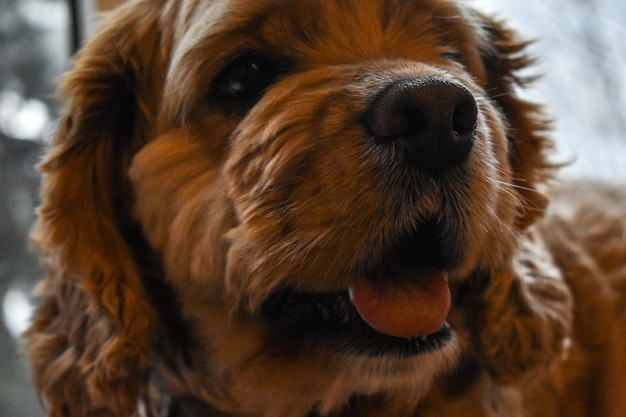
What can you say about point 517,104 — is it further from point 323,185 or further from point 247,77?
point 323,185

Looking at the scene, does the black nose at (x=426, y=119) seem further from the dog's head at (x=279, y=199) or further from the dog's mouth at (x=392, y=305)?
the dog's mouth at (x=392, y=305)

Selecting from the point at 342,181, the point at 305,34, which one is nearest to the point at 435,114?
the point at 342,181

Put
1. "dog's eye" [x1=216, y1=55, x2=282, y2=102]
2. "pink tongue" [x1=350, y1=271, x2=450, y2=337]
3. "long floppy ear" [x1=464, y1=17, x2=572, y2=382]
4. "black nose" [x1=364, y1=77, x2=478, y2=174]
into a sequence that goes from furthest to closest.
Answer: "long floppy ear" [x1=464, y1=17, x2=572, y2=382] < "dog's eye" [x1=216, y1=55, x2=282, y2=102] < "pink tongue" [x1=350, y1=271, x2=450, y2=337] < "black nose" [x1=364, y1=77, x2=478, y2=174]

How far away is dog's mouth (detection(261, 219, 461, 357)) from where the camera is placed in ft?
4.28

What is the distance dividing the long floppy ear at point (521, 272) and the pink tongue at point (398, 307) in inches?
8.1

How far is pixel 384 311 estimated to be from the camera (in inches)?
51.4

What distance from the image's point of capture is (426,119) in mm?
1147

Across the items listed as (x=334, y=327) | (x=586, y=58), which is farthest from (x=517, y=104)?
(x=586, y=58)

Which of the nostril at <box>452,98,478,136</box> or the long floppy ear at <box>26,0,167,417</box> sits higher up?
the nostril at <box>452,98,478,136</box>

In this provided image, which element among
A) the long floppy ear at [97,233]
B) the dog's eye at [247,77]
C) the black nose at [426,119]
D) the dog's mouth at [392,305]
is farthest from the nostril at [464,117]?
the long floppy ear at [97,233]

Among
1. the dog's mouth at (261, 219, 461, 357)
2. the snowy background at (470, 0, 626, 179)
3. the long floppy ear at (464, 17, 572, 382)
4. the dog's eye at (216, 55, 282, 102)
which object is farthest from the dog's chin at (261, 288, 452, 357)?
the snowy background at (470, 0, 626, 179)

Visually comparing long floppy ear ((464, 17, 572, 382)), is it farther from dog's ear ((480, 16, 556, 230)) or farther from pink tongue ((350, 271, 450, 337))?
pink tongue ((350, 271, 450, 337))

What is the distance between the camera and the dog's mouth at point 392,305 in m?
1.30

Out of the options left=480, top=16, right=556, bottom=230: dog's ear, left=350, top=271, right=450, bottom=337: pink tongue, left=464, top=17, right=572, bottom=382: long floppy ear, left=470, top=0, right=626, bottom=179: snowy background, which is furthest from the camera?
left=470, top=0, right=626, bottom=179: snowy background
